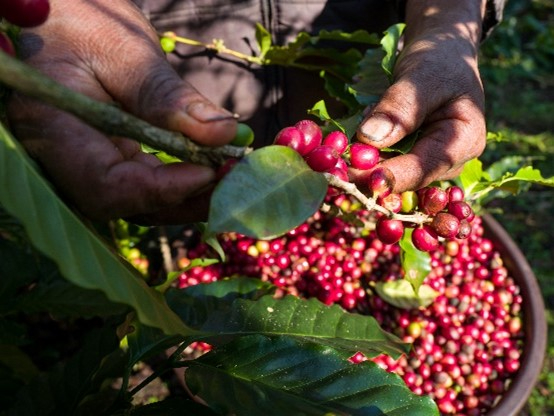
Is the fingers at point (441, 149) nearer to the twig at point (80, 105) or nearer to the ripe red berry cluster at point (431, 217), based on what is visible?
the ripe red berry cluster at point (431, 217)

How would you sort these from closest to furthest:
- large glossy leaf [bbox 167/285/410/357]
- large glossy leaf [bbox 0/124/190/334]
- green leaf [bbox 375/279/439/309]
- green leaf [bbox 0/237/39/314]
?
large glossy leaf [bbox 0/124/190/334], large glossy leaf [bbox 167/285/410/357], green leaf [bbox 0/237/39/314], green leaf [bbox 375/279/439/309]

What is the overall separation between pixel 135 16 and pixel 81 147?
0.46 metres

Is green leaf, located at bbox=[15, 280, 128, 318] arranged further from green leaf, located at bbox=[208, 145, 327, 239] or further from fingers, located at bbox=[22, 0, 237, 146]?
green leaf, located at bbox=[208, 145, 327, 239]

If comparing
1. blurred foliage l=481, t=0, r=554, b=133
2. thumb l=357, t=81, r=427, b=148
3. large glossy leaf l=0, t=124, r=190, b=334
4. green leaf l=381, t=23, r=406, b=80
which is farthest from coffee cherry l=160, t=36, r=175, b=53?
blurred foliage l=481, t=0, r=554, b=133

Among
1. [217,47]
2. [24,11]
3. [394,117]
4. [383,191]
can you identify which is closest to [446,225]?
[383,191]

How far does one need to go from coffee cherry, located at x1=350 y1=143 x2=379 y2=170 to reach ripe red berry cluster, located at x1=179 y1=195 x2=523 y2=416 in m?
0.95

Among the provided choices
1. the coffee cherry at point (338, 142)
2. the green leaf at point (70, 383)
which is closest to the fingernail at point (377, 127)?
the coffee cherry at point (338, 142)

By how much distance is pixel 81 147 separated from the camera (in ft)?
3.18

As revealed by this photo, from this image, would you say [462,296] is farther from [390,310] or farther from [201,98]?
[201,98]

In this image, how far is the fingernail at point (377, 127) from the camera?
124 centimetres

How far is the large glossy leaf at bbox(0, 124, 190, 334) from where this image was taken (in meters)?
0.74

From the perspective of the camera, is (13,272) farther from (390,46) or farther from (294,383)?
(390,46)

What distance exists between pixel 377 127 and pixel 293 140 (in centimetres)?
28

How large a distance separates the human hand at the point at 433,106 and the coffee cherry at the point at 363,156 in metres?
0.02
